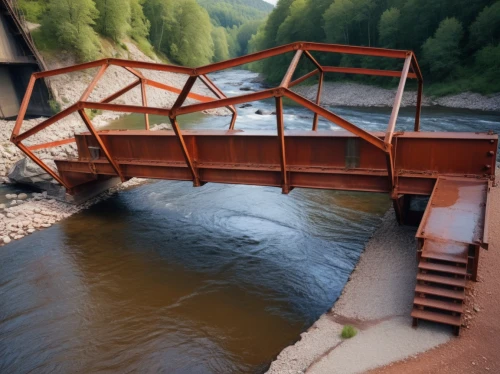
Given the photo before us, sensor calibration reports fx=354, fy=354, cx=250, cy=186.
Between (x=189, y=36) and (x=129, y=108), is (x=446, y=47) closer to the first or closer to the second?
(x=129, y=108)

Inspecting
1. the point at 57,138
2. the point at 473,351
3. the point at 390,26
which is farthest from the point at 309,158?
the point at 390,26

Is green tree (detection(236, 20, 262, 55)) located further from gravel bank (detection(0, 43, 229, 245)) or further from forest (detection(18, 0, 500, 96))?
gravel bank (detection(0, 43, 229, 245))

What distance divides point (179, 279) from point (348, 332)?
15.6ft

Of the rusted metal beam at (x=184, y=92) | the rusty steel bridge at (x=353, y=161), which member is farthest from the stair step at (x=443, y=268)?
the rusted metal beam at (x=184, y=92)

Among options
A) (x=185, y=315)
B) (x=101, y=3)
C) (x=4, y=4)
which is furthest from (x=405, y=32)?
(x=185, y=315)

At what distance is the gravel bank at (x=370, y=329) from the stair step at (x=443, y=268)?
37.3 inches

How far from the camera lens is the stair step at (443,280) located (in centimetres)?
570

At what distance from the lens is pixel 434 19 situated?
42062 mm

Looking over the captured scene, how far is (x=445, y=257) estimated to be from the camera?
5898mm

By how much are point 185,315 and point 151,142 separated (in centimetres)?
577

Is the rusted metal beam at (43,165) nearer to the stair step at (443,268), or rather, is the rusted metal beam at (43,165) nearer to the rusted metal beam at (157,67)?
the rusted metal beam at (157,67)

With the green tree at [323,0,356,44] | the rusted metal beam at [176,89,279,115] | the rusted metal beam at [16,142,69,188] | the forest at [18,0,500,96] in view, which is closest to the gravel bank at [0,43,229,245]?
the rusted metal beam at [16,142,69,188]

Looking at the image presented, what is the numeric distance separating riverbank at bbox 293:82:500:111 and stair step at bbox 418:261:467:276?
98.4 ft

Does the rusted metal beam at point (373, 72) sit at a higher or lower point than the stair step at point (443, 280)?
higher
